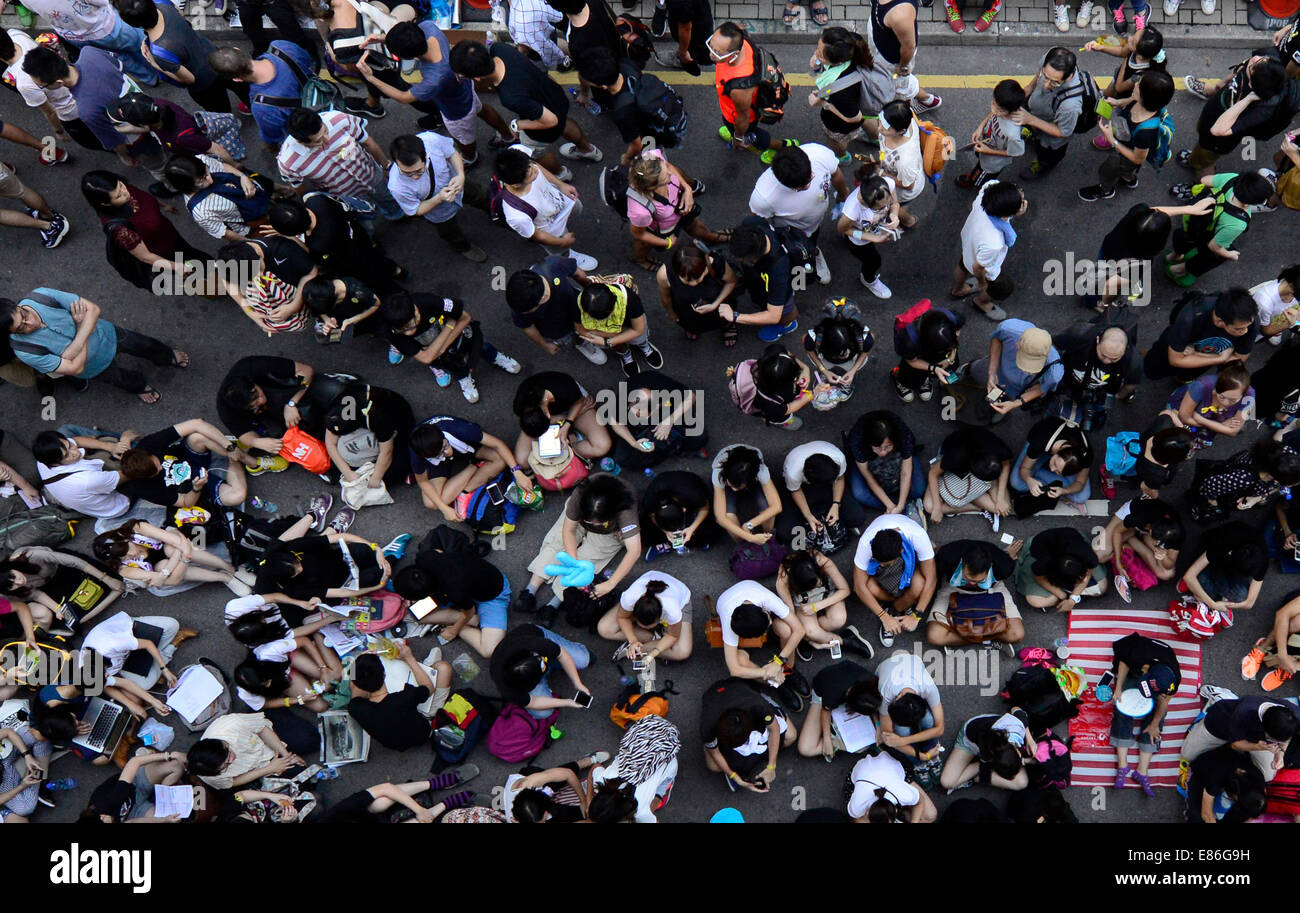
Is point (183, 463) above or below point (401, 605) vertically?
above

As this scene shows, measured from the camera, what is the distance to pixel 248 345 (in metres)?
9.69

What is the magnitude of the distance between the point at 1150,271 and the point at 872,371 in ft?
8.83

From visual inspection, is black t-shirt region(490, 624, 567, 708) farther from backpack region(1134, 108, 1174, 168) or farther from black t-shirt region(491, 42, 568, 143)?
backpack region(1134, 108, 1174, 168)

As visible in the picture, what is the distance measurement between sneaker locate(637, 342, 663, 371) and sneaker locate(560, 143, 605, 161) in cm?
205

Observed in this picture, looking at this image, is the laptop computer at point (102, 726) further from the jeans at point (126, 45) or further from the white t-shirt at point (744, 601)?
the jeans at point (126, 45)

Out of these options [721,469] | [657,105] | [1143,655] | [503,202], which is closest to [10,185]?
[503,202]

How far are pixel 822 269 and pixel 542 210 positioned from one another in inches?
106

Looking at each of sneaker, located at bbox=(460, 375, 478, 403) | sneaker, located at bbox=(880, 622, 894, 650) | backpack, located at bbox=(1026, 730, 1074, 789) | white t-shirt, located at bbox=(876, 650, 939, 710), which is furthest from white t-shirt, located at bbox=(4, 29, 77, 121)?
backpack, located at bbox=(1026, 730, 1074, 789)

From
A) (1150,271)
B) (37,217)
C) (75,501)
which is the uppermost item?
(37,217)

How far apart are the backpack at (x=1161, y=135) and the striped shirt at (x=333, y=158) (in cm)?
668

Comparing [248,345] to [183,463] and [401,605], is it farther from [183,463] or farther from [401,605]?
[401,605]

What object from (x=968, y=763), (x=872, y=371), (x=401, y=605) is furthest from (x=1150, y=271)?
(x=401, y=605)

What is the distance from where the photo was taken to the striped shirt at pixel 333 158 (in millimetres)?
8234

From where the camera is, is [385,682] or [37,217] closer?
[385,682]
